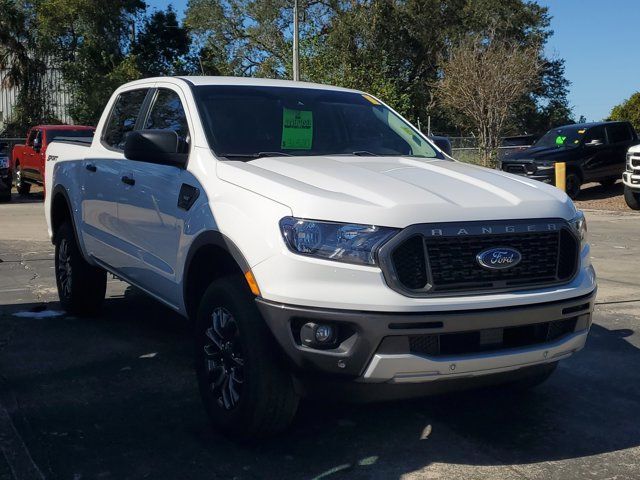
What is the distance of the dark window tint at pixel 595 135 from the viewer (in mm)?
20562

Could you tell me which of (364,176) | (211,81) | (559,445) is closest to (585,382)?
(559,445)

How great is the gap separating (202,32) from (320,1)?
735 cm

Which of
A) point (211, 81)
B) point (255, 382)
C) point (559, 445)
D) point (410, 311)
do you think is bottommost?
point (559, 445)

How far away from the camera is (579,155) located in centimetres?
2030

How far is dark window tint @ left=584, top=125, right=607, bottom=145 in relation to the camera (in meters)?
20.6

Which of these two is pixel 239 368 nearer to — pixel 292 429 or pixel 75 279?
pixel 292 429

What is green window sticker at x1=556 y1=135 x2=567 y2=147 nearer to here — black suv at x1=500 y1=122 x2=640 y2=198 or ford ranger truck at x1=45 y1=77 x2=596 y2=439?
black suv at x1=500 y1=122 x2=640 y2=198

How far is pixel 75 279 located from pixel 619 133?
1800 cm

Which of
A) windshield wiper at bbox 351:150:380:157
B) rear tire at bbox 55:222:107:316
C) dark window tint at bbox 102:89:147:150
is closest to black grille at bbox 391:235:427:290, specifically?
windshield wiper at bbox 351:150:380:157

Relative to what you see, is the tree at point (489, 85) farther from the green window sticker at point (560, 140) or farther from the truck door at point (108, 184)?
the truck door at point (108, 184)

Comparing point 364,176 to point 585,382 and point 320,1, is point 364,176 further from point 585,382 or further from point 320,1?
point 320,1

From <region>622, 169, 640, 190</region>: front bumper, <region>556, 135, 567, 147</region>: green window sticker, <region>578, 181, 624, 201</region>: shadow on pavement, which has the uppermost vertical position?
<region>556, 135, 567, 147</region>: green window sticker

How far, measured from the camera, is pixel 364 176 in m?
4.04

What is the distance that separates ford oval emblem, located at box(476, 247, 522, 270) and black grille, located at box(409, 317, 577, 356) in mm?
285
